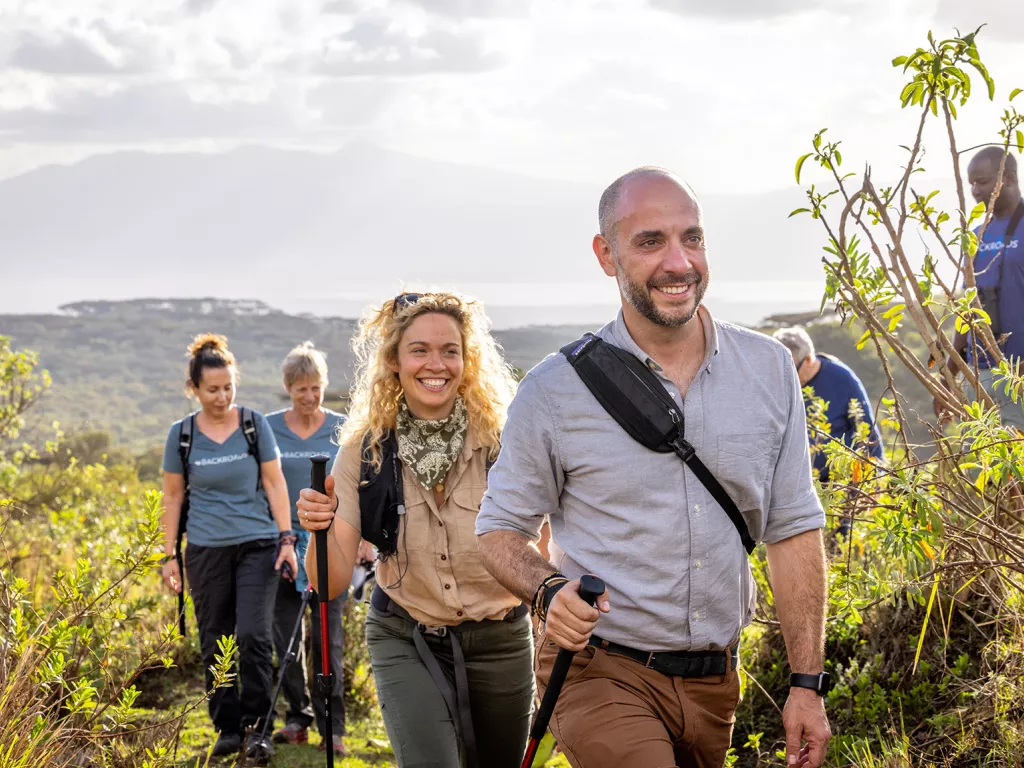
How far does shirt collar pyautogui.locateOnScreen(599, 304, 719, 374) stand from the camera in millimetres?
3527

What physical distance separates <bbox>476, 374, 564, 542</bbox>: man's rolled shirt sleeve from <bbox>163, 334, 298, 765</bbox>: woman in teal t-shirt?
14.4 ft

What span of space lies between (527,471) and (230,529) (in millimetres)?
4550

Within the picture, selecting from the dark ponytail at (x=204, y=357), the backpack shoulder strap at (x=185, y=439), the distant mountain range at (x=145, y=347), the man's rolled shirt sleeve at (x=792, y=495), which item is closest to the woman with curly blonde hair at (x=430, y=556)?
the man's rolled shirt sleeve at (x=792, y=495)

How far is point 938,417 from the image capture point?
4.43 m

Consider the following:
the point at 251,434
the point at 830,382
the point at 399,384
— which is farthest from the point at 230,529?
the point at 830,382

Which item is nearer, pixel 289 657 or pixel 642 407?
pixel 642 407

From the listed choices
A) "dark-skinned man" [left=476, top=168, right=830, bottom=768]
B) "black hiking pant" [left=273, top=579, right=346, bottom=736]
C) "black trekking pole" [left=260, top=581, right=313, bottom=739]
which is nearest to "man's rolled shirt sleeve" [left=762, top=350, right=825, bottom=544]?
"dark-skinned man" [left=476, top=168, right=830, bottom=768]

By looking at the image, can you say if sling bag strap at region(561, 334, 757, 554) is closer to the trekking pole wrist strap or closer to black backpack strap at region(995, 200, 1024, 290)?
the trekking pole wrist strap

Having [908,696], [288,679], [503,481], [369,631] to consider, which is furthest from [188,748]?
[503,481]

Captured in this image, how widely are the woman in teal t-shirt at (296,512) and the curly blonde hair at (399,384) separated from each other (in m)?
2.95

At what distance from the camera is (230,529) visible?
755 cm

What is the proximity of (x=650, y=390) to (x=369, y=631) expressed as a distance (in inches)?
69.5

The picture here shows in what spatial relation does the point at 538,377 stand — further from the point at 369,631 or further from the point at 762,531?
the point at 369,631

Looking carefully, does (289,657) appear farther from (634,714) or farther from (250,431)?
(634,714)
